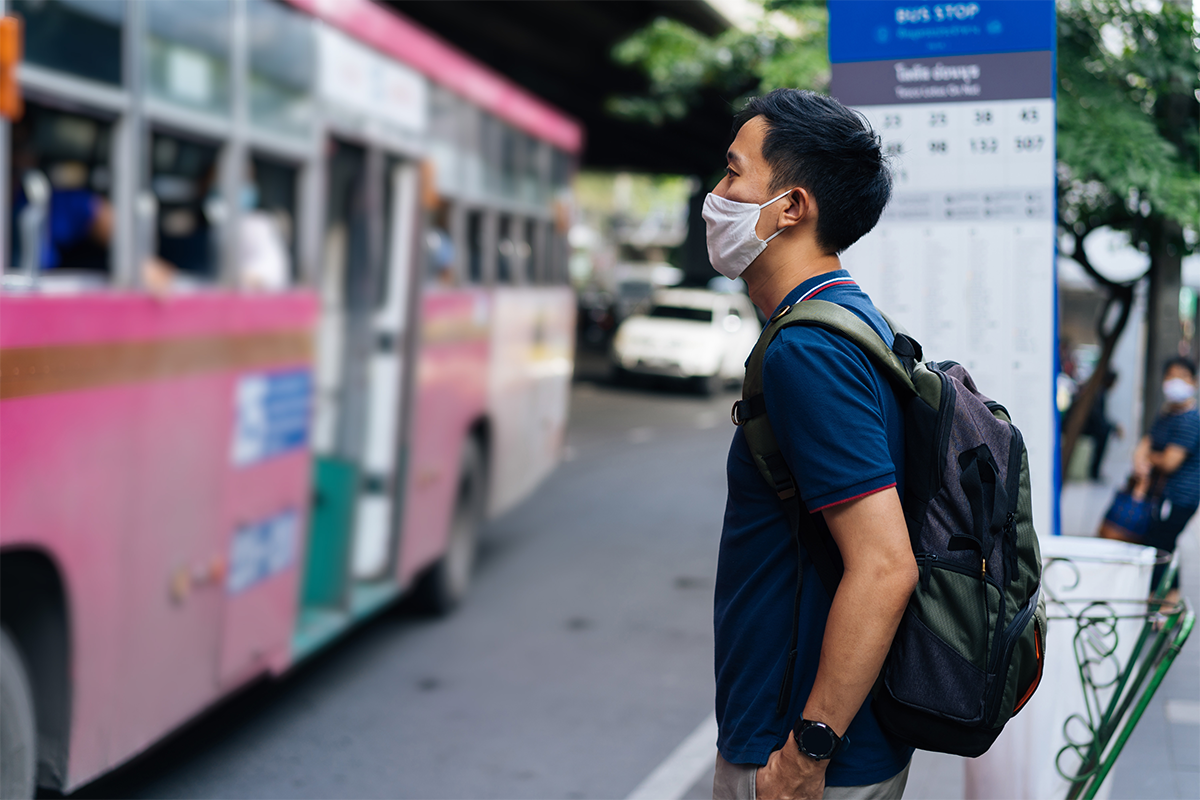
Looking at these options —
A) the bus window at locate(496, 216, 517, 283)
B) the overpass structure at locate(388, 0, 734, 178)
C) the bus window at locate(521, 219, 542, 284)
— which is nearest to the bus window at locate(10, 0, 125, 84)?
the bus window at locate(496, 216, 517, 283)

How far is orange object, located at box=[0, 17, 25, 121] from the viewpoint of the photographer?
127 inches

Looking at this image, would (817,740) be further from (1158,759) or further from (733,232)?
(1158,759)

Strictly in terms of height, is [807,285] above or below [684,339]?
above

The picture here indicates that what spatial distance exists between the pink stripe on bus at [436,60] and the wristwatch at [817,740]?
4.27 m

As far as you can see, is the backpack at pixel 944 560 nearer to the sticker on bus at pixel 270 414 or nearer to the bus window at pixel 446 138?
the sticker on bus at pixel 270 414

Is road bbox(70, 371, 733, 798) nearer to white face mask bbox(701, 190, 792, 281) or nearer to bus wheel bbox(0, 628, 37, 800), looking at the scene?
bus wheel bbox(0, 628, 37, 800)

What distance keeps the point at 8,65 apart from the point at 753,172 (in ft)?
7.37

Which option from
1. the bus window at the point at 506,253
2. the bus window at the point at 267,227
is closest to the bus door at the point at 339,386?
the bus window at the point at 267,227

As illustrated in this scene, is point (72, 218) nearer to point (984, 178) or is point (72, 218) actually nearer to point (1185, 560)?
point (984, 178)

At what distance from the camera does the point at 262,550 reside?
4961 millimetres

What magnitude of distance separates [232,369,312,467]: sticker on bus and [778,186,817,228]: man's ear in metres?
3.16

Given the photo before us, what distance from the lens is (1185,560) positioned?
949 cm

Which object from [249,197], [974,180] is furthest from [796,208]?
[249,197]

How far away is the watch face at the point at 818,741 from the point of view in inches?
72.8
